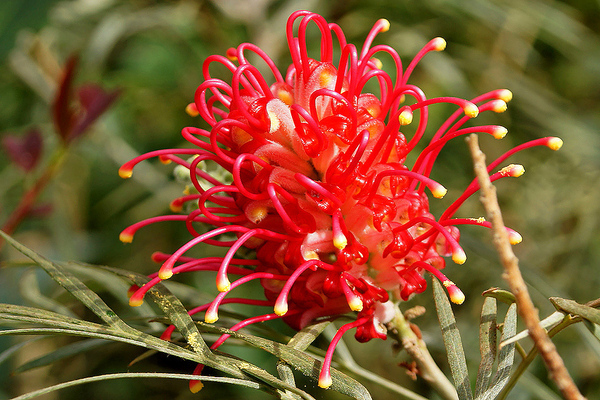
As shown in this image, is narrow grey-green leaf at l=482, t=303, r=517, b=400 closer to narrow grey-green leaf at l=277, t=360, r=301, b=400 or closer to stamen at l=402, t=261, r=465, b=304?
stamen at l=402, t=261, r=465, b=304

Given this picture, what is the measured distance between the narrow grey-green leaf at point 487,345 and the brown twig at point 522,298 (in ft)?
0.32

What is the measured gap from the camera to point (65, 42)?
77.4 inches

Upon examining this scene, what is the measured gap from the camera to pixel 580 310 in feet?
1.43

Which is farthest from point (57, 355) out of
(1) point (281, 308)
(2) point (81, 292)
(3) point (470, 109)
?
(3) point (470, 109)

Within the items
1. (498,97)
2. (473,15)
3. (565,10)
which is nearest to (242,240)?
(498,97)

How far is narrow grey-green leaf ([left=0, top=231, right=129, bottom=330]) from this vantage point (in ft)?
1.68

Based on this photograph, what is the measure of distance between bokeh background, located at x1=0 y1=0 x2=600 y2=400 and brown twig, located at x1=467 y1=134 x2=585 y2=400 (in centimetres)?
90

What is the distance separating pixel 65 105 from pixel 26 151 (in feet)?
0.69

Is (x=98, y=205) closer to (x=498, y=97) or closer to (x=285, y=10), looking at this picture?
(x=285, y=10)

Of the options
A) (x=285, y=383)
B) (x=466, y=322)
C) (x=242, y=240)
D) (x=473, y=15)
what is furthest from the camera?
(x=473, y=15)

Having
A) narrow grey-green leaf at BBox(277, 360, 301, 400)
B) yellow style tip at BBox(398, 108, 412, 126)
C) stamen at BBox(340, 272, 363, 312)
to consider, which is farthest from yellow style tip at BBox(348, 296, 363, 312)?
yellow style tip at BBox(398, 108, 412, 126)

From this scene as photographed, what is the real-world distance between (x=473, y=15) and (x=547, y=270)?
0.82 meters

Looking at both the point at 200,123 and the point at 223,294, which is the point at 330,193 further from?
the point at 200,123

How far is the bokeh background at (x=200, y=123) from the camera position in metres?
1.47
